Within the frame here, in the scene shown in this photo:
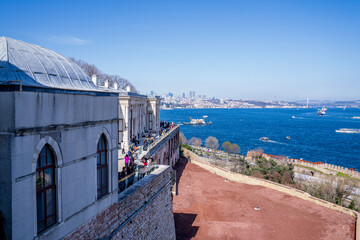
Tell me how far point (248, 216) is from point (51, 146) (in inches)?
765

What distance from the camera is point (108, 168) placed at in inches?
283

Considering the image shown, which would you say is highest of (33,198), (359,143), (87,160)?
(87,160)

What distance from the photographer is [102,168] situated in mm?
7004

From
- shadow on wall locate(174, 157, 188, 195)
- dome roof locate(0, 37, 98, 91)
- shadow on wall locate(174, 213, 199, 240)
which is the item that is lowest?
shadow on wall locate(174, 213, 199, 240)

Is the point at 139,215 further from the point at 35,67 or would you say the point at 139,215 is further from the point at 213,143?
the point at 213,143

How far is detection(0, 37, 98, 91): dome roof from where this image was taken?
559 cm

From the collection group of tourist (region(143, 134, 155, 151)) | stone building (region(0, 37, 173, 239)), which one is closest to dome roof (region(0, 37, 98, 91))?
stone building (region(0, 37, 173, 239))

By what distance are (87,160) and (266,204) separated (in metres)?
21.4

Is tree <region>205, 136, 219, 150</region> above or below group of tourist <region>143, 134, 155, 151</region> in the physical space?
below

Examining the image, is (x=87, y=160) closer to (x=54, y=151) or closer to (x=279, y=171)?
(x=54, y=151)

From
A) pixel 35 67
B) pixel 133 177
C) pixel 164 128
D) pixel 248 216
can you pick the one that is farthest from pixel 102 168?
pixel 164 128

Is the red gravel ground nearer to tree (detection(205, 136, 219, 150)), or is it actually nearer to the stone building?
the stone building

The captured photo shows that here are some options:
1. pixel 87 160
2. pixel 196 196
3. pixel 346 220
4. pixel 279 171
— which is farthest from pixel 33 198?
pixel 279 171

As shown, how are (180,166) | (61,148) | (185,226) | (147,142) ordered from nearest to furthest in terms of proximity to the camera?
(61,148), (185,226), (147,142), (180,166)
